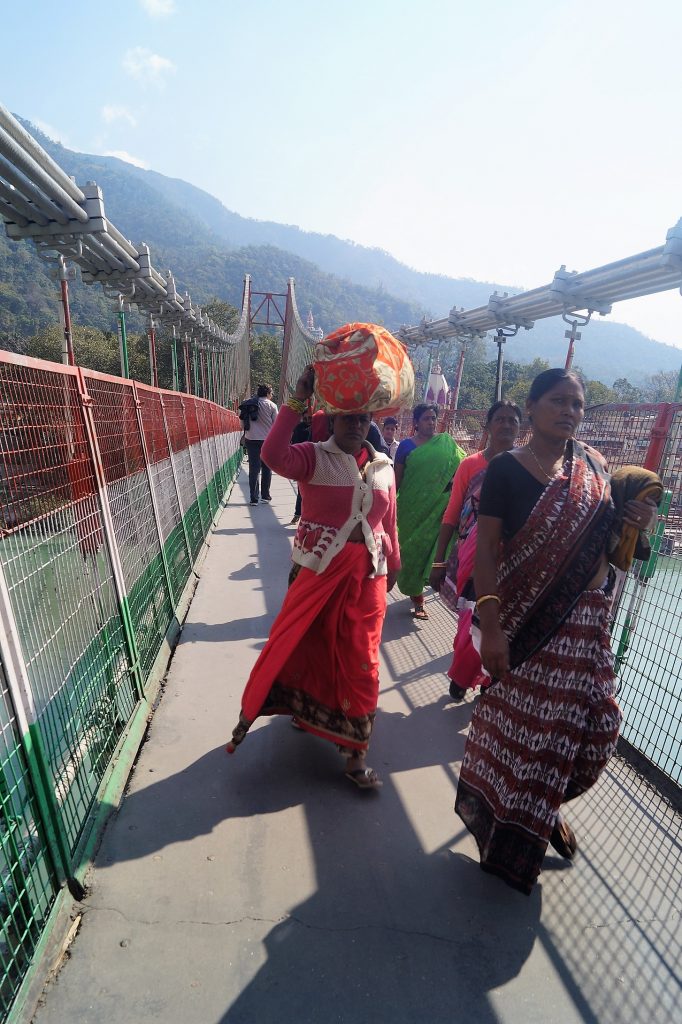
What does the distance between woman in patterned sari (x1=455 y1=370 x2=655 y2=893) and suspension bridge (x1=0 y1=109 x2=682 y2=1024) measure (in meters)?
0.27

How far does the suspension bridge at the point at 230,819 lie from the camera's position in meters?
1.46

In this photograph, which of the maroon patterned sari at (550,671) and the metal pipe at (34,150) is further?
the metal pipe at (34,150)

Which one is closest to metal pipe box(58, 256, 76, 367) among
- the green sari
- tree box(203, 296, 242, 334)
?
the green sari

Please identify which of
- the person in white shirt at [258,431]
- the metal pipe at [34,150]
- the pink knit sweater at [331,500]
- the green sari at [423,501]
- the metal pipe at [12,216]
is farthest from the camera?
the person in white shirt at [258,431]

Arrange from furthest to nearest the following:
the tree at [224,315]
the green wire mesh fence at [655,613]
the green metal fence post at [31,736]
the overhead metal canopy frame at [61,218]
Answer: the tree at [224,315]
the overhead metal canopy frame at [61,218]
the green wire mesh fence at [655,613]
the green metal fence post at [31,736]

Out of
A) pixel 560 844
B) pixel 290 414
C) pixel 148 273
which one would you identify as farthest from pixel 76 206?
pixel 560 844

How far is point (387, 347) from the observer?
1.98 m

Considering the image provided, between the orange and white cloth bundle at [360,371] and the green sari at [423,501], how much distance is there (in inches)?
80.9

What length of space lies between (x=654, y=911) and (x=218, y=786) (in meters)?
1.53

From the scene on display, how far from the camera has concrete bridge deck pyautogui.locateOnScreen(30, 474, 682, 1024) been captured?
4.76 ft

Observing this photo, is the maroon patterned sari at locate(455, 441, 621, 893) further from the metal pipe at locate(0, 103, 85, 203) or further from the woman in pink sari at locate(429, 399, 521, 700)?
the metal pipe at locate(0, 103, 85, 203)

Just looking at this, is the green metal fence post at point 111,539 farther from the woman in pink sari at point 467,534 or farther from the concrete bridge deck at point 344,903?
the woman in pink sari at point 467,534

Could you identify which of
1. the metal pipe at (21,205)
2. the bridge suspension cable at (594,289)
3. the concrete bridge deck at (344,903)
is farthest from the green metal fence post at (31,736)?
the bridge suspension cable at (594,289)

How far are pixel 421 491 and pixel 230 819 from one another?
2626 mm
